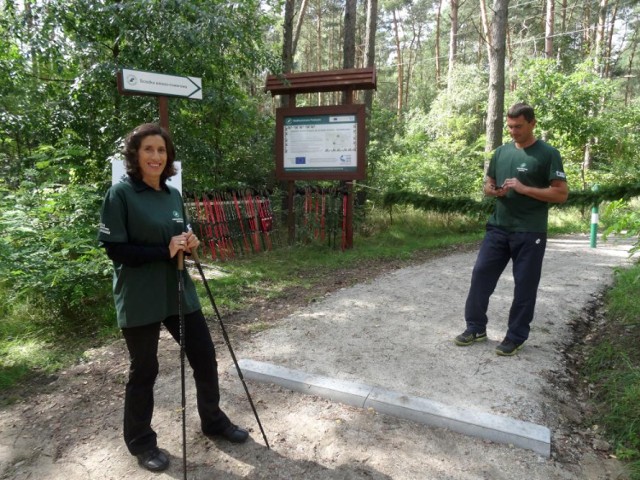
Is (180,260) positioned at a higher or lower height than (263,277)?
higher

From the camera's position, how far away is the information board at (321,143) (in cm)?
815

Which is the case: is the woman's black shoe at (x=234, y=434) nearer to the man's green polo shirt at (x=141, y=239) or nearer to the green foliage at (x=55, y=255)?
the man's green polo shirt at (x=141, y=239)

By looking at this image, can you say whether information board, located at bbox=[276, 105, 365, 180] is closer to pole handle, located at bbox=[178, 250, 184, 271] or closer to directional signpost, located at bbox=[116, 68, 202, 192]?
directional signpost, located at bbox=[116, 68, 202, 192]

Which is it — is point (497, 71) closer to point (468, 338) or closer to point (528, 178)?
point (528, 178)

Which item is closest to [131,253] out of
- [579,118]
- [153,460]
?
[153,460]

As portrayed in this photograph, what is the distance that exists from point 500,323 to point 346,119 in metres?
5.06

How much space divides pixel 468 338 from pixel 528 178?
4.84 ft

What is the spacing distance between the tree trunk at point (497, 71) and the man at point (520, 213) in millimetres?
8193

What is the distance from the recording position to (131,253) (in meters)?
2.22

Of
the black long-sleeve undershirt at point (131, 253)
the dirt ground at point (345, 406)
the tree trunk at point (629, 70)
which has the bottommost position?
the dirt ground at point (345, 406)

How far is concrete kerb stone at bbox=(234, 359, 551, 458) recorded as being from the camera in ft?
8.37

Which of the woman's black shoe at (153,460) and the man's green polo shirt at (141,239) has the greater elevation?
the man's green polo shirt at (141,239)

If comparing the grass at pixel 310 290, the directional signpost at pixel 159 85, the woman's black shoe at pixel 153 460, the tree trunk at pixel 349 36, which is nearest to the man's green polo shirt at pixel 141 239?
the woman's black shoe at pixel 153 460

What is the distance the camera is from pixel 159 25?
6.38 metres
